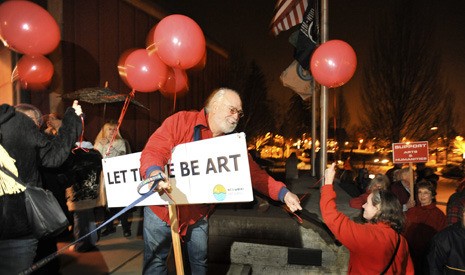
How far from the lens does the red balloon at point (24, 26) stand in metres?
4.34

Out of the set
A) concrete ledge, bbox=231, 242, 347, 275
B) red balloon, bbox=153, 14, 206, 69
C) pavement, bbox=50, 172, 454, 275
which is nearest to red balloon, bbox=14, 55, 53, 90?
red balloon, bbox=153, 14, 206, 69

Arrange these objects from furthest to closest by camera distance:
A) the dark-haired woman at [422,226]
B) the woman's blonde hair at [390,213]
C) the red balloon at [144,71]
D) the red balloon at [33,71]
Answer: the red balloon at [144,71]
the red balloon at [33,71]
the dark-haired woman at [422,226]
the woman's blonde hair at [390,213]

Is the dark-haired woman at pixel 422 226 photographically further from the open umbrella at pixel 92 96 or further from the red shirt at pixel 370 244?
the open umbrella at pixel 92 96

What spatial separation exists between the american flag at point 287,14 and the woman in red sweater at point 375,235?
707 centimetres

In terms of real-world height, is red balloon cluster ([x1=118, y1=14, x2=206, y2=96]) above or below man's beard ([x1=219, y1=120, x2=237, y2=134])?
above

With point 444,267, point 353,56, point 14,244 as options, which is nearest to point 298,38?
point 353,56

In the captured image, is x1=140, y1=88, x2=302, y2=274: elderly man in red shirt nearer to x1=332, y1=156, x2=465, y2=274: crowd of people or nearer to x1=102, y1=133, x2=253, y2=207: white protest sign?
x1=102, y1=133, x2=253, y2=207: white protest sign

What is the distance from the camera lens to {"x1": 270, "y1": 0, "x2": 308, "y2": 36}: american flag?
344 inches

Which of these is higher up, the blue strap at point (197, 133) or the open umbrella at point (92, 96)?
the open umbrella at point (92, 96)

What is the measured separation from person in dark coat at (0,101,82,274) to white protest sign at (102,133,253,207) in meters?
0.81

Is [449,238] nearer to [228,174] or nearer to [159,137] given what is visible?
[228,174]

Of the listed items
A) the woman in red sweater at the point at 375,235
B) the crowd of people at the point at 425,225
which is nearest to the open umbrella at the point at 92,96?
the crowd of people at the point at 425,225

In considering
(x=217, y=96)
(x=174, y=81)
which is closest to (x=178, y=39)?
(x=174, y=81)

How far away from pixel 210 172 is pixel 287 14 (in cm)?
777
